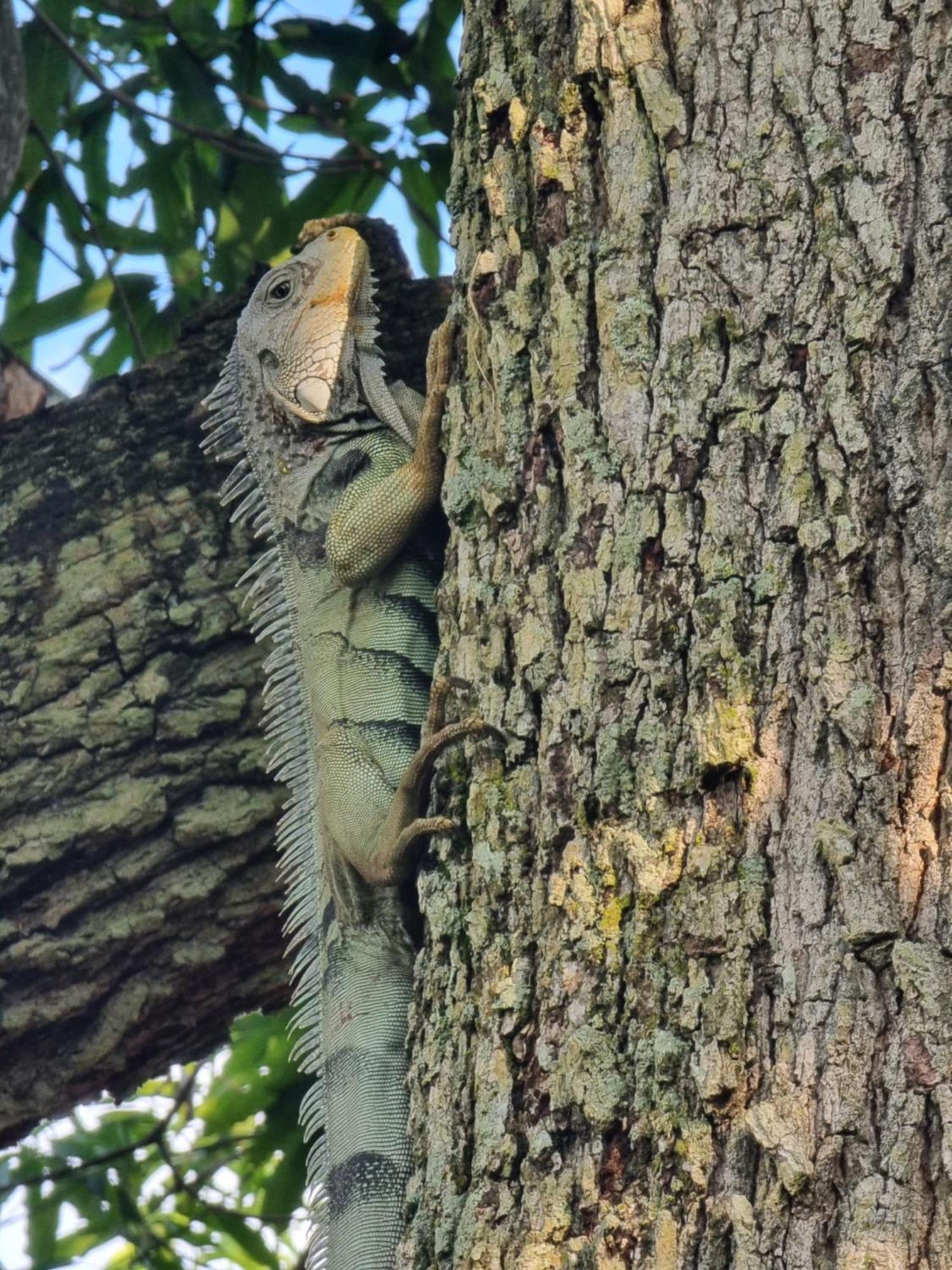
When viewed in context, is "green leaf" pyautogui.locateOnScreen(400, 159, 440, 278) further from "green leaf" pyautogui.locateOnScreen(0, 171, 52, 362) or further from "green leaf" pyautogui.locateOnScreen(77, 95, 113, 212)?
"green leaf" pyautogui.locateOnScreen(0, 171, 52, 362)

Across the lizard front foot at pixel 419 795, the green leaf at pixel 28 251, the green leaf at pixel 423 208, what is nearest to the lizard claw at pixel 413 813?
the lizard front foot at pixel 419 795

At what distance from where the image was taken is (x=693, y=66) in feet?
8.29

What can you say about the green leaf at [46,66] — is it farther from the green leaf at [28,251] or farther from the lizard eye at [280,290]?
the lizard eye at [280,290]

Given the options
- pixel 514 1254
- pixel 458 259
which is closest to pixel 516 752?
pixel 514 1254

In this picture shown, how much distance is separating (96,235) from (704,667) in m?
3.51

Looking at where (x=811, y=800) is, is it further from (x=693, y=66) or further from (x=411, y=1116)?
(x=693, y=66)

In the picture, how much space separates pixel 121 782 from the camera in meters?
3.74

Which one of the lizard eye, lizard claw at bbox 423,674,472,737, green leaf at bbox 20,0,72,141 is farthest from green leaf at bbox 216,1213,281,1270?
green leaf at bbox 20,0,72,141

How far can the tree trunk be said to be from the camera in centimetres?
182

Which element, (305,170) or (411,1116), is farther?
(305,170)

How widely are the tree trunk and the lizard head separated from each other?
1.37 meters

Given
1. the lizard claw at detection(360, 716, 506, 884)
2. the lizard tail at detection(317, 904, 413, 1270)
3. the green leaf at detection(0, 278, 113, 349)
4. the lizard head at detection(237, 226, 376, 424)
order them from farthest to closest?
1. the green leaf at detection(0, 278, 113, 349)
2. the lizard head at detection(237, 226, 376, 424)
3. the lizard tail at detection(317, 904, 413, 1270)
4. the lizard claw at detection(360, 716, 506, 884)

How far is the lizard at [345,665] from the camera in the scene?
3.09 metres

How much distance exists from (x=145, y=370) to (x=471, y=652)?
82.9 inches
